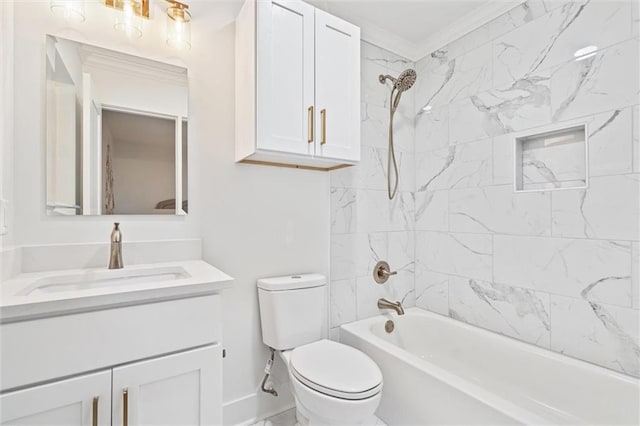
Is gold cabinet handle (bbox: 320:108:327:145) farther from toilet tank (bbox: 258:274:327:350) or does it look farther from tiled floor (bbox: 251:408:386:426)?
tiled floor (bbox: 251:408:386:426)

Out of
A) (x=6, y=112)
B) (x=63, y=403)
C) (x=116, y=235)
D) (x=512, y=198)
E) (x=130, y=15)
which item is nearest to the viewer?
(x=63, y=403)

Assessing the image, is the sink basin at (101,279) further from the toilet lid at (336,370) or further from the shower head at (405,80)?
the shower head at (405,80)

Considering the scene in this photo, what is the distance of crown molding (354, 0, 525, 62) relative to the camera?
6.22 ft

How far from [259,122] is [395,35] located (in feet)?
4.74

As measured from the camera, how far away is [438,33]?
2.21 metres

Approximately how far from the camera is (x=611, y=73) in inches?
56.9

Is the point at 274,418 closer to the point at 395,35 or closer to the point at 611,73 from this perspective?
the point at 611,73

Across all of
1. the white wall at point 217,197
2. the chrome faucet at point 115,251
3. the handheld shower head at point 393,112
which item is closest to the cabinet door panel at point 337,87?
the white wall at point 217,197

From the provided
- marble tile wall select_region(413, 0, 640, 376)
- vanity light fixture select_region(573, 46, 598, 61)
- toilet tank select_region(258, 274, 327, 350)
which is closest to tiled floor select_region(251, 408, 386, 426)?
toilet tank select_region(258, 274, 327, 350)

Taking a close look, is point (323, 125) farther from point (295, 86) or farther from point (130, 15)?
point (130, 15)

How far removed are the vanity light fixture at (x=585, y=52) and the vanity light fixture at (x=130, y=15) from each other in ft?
6.94

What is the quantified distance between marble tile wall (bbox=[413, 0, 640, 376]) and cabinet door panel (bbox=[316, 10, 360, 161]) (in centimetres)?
85

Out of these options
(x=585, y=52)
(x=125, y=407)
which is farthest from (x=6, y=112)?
(x=585, y=52)

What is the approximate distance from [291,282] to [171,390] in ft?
2.65
